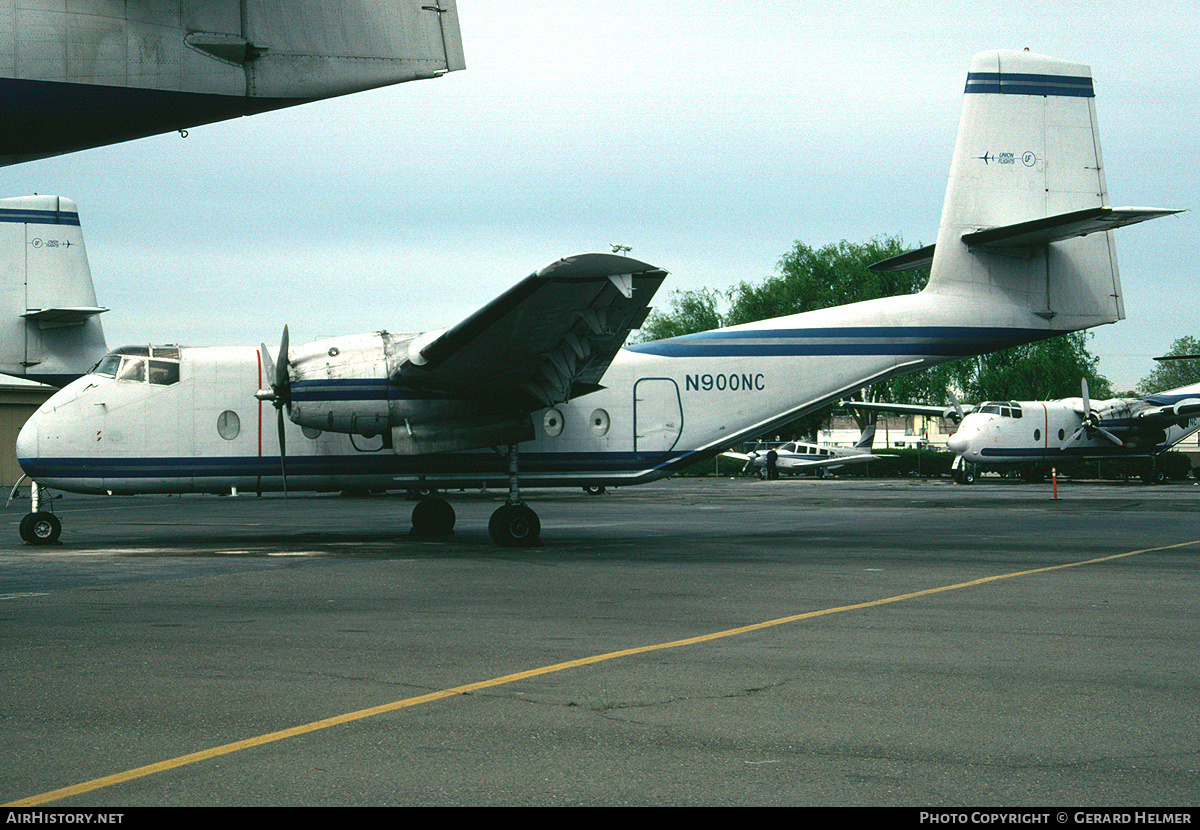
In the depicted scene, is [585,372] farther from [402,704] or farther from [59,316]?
[59,316]

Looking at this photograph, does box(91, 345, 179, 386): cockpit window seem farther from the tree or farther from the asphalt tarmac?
the tree

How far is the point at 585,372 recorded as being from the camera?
48.5 ft

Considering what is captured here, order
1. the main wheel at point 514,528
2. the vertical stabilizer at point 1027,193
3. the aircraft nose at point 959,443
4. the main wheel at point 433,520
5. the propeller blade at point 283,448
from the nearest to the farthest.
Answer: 1. the main wheel at point 514,528
2. the propeller blade at point 283,448
3. the main wheel at point 433,520
4. the vertical stabilizer at point 1027,193
5. the aircraft nose at point 959,443

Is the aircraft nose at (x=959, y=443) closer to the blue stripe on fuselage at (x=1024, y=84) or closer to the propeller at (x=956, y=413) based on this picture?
the propeller at (x=956, y=413)

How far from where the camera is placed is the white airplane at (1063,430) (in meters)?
38.8

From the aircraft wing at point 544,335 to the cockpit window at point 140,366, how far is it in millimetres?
4031

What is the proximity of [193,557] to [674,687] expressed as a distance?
9.46 meters

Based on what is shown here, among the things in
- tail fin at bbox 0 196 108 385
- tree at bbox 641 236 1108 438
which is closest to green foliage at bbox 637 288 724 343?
tree at bbox 641 236 1108 438

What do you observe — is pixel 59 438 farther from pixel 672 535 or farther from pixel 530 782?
pixel 530 782

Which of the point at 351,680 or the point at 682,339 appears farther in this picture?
the point at 682,339

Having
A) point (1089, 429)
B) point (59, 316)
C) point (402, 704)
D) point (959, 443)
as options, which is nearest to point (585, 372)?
point (402, 704)

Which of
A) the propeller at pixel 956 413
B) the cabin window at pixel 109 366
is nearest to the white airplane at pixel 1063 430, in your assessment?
the propeller at pixel 956 413

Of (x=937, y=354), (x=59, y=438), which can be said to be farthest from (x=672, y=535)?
(x=59, y=438)

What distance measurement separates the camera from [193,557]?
1296cm
